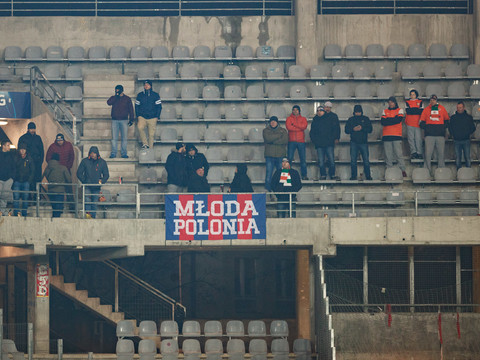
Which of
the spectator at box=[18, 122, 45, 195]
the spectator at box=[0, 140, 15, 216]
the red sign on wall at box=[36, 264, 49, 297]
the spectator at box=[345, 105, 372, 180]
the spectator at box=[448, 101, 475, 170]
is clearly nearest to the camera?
the spectator at box=[0, 140, 15, 216]

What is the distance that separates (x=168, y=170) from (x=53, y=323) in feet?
24.5

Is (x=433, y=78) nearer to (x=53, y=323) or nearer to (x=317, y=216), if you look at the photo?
(x=317, y=216)

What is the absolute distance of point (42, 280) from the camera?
2612 cm

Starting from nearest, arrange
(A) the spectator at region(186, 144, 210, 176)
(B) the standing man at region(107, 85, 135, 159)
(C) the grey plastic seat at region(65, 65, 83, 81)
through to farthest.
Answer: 1. (A) the spectator at region(186, 144, 210, 176)
2. (B) the standing man at region(107, 85, 135, 159)
3. (C) the grey plastic seat at region(65, 65, 83, 81)

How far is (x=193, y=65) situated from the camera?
30.7 meters

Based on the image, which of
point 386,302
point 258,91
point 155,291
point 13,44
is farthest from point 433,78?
point 13,44

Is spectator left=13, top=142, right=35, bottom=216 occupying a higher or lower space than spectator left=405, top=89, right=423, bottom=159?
lower

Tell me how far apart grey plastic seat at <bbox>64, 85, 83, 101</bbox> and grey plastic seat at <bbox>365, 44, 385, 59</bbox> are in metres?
8.26

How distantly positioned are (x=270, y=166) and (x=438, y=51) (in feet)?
24.6

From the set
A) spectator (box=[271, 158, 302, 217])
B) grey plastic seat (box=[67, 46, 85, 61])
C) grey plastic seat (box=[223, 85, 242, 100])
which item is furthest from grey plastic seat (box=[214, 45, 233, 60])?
spectator (box=[271, 158, 302, 217])

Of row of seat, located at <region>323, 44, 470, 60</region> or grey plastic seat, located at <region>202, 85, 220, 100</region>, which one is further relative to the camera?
row of seat, located at <region>323, 44, 470, 60</region>

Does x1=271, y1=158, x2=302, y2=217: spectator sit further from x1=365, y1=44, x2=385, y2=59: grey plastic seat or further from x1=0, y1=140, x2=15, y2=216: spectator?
x1=365, y1=44, x2=385, y2=59: grey plastic seat

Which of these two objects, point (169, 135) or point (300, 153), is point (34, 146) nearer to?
point (169, 135)

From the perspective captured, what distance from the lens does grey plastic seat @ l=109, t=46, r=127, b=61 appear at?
30.8 meters
